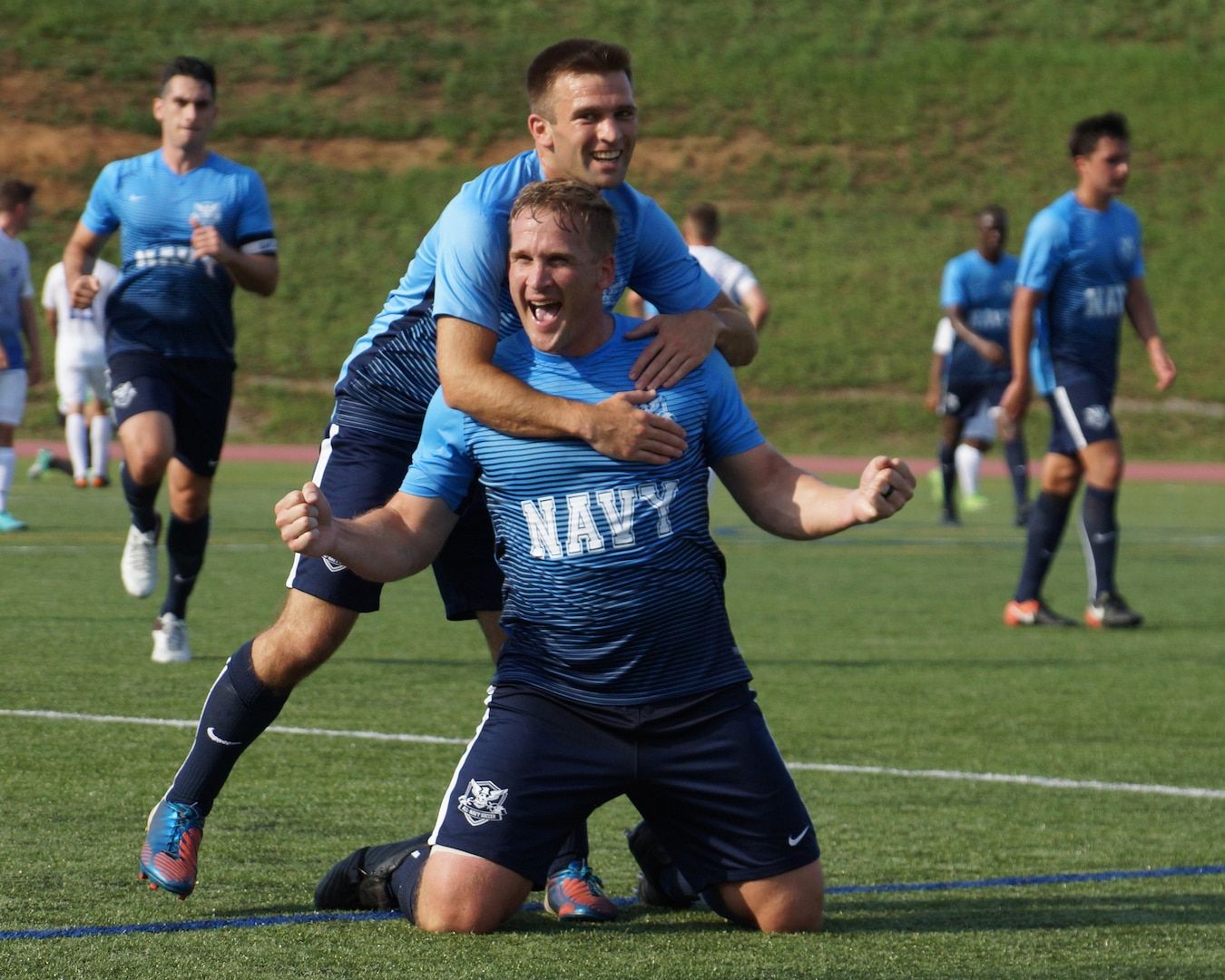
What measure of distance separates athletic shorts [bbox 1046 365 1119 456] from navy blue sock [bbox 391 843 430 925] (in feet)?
19.4

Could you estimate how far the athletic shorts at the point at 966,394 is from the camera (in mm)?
16812

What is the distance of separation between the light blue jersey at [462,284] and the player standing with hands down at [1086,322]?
5019 millimetres

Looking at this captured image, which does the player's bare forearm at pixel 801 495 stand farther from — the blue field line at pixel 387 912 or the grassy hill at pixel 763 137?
the grassy hill at pixel 763 137

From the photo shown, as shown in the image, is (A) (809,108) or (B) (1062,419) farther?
(A) (809,108)

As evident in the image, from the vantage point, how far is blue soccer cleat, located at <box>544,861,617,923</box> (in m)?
4.03

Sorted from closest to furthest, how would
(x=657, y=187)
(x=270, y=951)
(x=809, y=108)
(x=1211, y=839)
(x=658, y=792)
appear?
1. (x=270, y=951)
2. (x=658, y=792)
3. (x=1211, y=839)
4. (x=657, y=187)
5. (x=809, y=108)

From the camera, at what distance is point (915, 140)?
40.6m

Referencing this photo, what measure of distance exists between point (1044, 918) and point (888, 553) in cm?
948

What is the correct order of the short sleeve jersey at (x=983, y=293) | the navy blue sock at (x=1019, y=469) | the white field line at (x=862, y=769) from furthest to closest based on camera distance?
the navy blue sock at (x=1019, y=469) → the short sleeve jersey at (x=983, y=293) → the white field line at (x=862, y=769)

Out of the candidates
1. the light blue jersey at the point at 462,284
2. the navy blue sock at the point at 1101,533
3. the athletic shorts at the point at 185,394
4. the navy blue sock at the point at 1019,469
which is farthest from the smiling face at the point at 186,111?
the navy blue sock at the point at 1019,469

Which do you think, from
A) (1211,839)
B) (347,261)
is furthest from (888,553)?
(347,261)

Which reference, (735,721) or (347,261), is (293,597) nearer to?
(735,721)

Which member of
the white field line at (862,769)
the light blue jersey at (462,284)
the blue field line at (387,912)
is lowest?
the white field line at (862,769)

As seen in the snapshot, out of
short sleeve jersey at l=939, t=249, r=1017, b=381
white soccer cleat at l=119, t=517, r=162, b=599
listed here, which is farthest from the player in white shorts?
white soccer cleat at l=119, t=517, r=162, b=599
